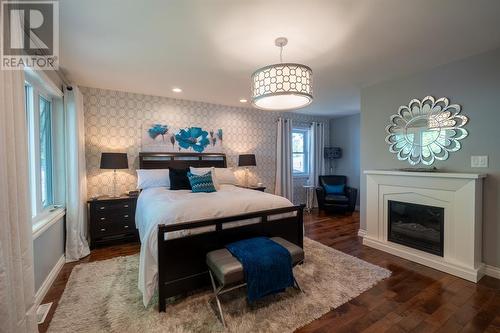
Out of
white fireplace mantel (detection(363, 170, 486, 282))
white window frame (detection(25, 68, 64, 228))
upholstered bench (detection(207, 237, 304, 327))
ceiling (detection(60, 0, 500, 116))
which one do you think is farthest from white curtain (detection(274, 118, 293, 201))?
white window frame (detection(25, 68, 64, 228))

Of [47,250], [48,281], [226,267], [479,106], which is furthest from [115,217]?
[479,106]

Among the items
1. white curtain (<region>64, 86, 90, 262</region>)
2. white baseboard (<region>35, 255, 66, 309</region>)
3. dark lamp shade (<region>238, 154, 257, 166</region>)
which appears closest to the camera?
white baseboard (<region>35, 255, 66, 309</region>)

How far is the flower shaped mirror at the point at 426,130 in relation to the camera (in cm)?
270

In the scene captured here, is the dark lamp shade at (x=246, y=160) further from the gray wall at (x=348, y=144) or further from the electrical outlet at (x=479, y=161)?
the electrical outlet at (x=479, y=161)

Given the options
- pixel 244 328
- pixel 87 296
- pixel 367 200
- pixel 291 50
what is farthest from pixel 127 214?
pixel 367 200

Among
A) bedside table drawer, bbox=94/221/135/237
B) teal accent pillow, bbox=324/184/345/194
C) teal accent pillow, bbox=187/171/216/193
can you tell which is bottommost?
bedside table drawer, bbox=94/221/135/237

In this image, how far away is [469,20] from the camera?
6.23 feet

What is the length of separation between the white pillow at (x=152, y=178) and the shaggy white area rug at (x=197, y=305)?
1.25 meters

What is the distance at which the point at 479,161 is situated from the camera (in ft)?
8.29

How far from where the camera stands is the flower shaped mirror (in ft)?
8.86

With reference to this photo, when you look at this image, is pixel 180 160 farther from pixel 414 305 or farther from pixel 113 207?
pixel 414 305

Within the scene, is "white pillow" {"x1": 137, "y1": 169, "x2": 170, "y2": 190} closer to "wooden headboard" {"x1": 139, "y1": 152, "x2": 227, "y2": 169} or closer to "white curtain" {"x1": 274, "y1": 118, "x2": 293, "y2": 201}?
"wooden headboard" {"x1": 139, "y1": 152, "x2": 227, "y2": 169}

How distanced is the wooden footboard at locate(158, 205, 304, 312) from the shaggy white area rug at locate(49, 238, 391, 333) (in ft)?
0.53

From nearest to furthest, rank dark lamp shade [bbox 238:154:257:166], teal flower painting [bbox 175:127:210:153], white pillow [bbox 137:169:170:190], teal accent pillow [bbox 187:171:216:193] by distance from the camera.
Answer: teal accent pillow [bbox 187:171:216:193] < white pillow [bbox 137:169:170:190] < teal flower painting [bbox 175:127:210:153] < dark lamp shade [bbox 238:154:257:166]
